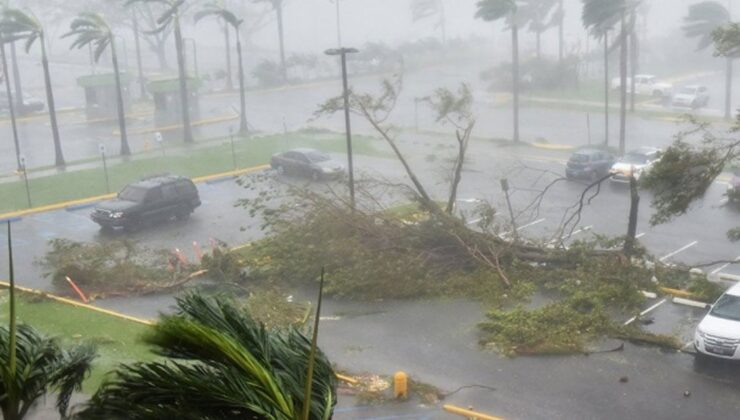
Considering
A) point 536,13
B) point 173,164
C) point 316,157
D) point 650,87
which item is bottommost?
point 173,164

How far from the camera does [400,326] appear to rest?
18.5 meters

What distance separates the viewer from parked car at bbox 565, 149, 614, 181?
32.5m

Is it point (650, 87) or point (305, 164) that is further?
point (650, 87)

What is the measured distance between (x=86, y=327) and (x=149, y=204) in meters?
8.90

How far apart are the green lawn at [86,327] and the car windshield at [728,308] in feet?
33.2

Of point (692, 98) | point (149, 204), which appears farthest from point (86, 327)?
point (692, 98)

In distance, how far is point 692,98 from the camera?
1933 inches

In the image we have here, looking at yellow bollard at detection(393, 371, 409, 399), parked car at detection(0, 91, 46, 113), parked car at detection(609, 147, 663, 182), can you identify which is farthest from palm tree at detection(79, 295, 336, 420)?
parked car at detection(0, 91, 46, 113)

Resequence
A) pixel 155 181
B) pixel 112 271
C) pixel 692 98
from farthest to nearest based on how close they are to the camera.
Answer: pixel 692 98
pixel 155 181
pixel 112 271

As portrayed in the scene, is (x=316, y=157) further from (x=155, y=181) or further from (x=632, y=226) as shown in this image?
(x=632, y=226)

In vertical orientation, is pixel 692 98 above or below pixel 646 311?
above

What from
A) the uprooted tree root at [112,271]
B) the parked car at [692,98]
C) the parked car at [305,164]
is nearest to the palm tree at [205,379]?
the uprooted tree root at [112,271]

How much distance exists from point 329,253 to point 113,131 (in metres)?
30.2

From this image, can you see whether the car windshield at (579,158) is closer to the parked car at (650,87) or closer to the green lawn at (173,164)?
the green lawn at (173,164)
